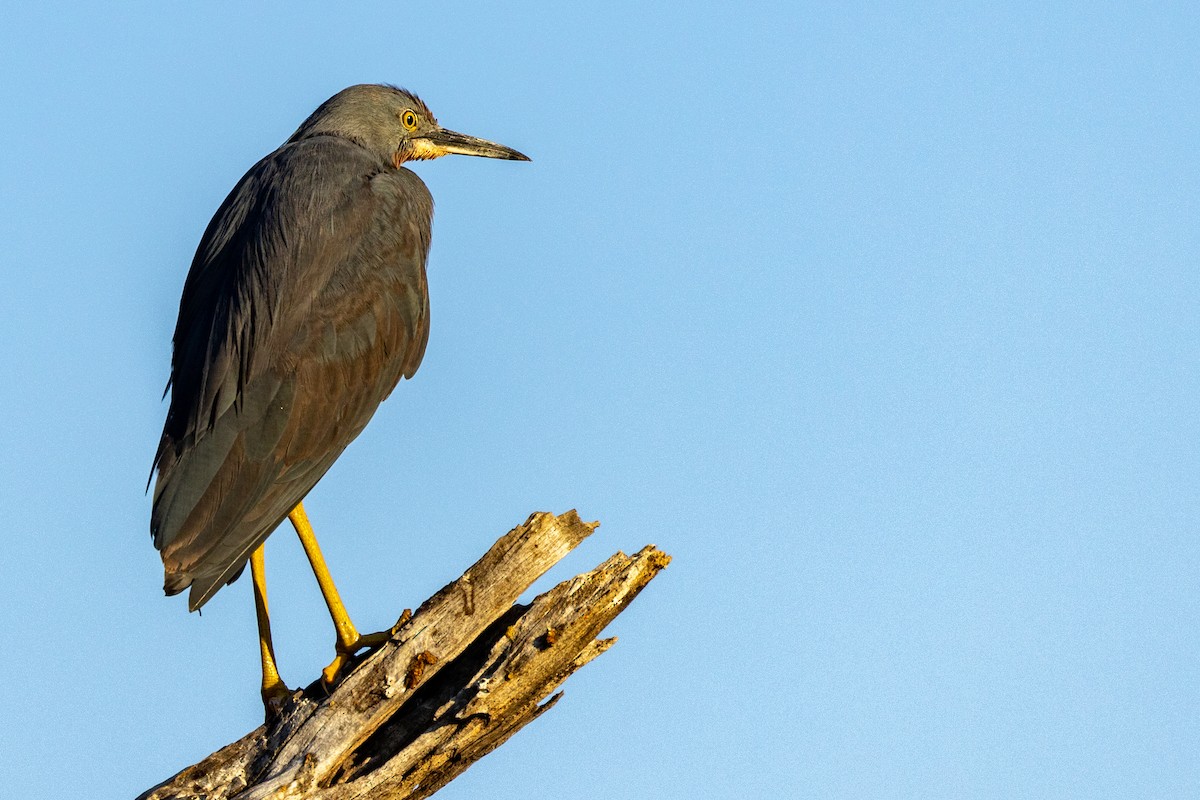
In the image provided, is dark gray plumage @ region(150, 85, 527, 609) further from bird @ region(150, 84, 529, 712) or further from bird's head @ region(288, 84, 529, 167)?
bird's head @ region(288, 84, 529, 167)

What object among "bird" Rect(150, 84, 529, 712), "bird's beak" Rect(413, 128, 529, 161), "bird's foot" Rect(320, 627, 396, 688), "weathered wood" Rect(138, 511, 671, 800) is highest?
"bird's beak" Rect(413, 128, 529, 161)

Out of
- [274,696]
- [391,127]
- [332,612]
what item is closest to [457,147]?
[391,127]

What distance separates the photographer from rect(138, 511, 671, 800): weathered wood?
579 centimetres

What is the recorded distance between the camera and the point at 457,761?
587cm

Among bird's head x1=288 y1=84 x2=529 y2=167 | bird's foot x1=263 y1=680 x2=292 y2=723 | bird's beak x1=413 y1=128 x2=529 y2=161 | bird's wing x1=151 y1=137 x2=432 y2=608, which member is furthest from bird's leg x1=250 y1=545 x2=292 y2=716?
bird's beak x1=413 y1=128 x2=529 y2=161

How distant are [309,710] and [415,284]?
108 inches

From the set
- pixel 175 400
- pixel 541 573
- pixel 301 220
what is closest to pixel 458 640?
pixel 541 573

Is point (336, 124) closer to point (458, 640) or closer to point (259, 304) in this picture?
point (259, 304)

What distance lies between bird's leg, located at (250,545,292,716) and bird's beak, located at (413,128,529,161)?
3.32 metres

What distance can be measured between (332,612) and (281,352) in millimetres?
1382

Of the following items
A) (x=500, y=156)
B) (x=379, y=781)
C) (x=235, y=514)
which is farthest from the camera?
(x=500, y=156)

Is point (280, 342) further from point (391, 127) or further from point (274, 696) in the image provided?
point (391, 127)

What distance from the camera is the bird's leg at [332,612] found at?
265 inches

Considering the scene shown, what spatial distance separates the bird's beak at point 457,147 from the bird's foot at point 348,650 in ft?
12.4
